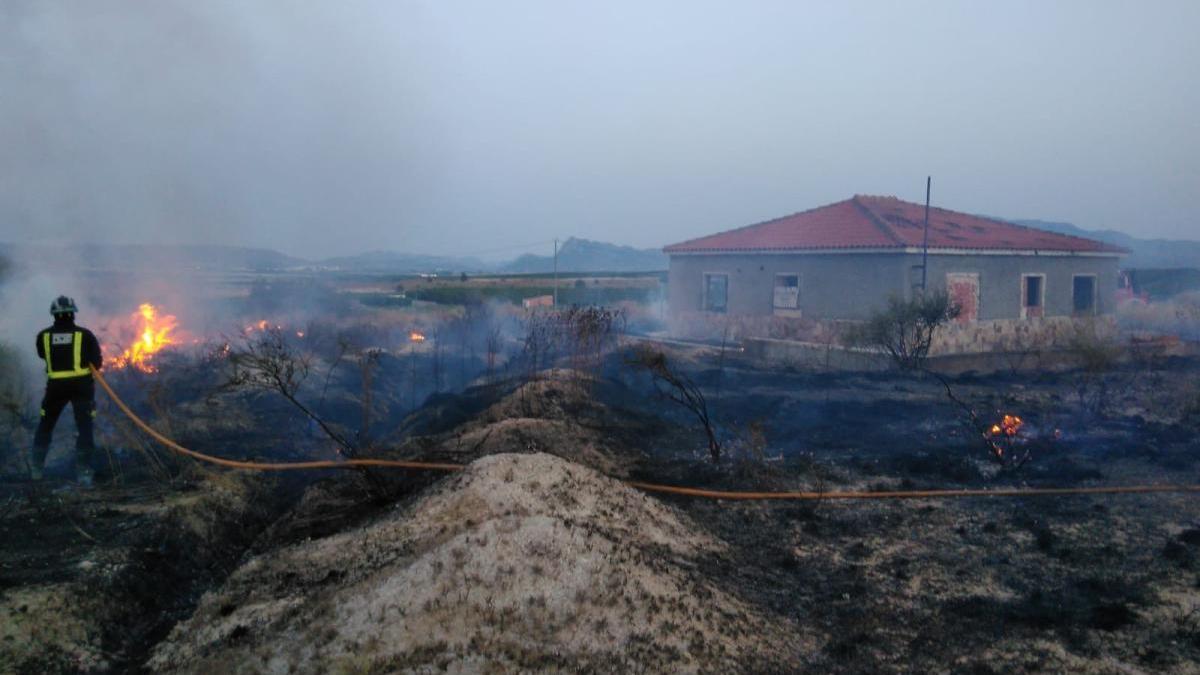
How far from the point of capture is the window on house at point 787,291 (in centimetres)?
2239

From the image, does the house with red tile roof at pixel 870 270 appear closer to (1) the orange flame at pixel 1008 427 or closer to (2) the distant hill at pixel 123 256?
(1) the orange flame at pixel 1008 427

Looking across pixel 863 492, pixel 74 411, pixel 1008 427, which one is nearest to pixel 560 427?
pixel 863 492

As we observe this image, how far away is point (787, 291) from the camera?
22641 millimetres

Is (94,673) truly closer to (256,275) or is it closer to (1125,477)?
(1125,477)

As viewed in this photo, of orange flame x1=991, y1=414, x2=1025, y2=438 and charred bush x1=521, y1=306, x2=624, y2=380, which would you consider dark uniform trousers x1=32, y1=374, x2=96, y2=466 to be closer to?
charred bush x1=521, y1=306, x2=624, y2=380

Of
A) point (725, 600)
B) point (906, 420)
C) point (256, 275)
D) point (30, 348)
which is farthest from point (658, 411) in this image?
point (256, 275)

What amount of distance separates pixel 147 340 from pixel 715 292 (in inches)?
645

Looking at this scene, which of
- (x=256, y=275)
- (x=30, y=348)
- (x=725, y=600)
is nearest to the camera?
(x=725, y=600)

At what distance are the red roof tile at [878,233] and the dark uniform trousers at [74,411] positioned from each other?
58.4ft

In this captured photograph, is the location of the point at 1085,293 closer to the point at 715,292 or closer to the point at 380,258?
the point at 715,292

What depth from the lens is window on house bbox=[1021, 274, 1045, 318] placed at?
22.5 metres

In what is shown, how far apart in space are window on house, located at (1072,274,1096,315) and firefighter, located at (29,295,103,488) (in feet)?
84.7

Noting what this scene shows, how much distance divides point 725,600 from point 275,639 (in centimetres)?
294

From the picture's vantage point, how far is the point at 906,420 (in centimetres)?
1191
